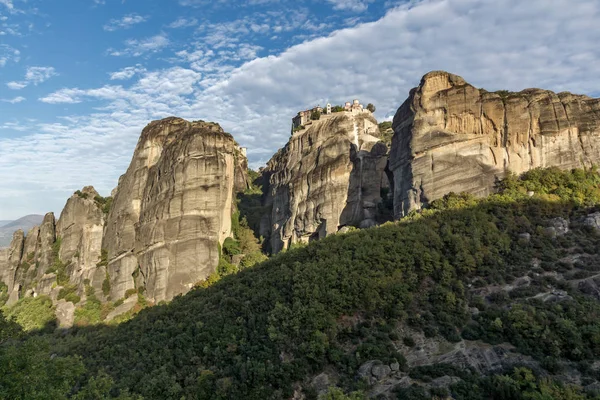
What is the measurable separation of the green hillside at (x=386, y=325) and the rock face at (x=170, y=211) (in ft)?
42.4

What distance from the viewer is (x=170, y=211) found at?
168 feet

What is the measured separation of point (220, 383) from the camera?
23.0 meters

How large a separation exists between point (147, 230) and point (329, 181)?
23018mm

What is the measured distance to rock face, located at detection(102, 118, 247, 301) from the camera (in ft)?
161

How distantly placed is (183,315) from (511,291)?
2264cm

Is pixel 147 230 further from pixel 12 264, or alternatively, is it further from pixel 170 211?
pixel 12 264

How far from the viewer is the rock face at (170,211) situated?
49.1 m

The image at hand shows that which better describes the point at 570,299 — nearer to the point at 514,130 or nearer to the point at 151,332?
the point at 514,130

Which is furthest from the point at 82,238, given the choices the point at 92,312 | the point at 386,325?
the point at 386,325

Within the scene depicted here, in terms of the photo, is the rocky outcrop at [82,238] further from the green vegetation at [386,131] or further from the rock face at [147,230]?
the green vegetation at [386,131]

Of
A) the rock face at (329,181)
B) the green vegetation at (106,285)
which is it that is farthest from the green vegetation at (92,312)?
the rock face at (329,181)

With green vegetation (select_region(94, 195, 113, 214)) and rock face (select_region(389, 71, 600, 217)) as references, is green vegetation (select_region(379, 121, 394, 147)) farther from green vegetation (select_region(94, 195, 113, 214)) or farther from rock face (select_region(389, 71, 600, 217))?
green vegetation (select_region(94, 195, 113, 214))

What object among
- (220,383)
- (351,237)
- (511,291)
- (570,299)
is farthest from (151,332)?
(570,299)

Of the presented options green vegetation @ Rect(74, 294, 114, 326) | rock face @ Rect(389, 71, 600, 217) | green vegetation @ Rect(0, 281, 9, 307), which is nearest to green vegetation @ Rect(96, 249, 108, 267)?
green vegetation @ Rect(74, 294, 114, 326)
